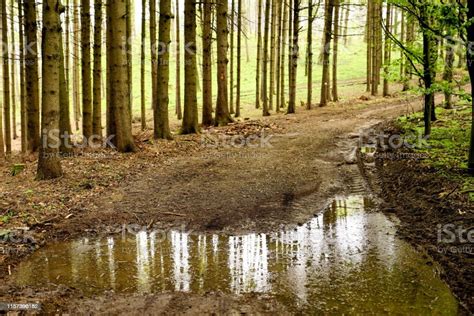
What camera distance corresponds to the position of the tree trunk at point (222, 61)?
18281mm

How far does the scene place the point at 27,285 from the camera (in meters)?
5.95

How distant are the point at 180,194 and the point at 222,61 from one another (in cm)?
1000

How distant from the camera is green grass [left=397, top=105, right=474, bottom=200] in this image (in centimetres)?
979

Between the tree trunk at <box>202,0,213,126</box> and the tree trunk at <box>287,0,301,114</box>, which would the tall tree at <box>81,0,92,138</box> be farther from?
A: the tree trunk at <box>287,0,301,114</box>

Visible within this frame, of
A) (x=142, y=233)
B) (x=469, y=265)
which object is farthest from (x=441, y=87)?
(x=142, y=233)

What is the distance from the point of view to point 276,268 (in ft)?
21.5

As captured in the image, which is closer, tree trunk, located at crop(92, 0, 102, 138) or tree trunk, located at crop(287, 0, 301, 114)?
tree trunk, located at crop(92, 0, 102, 138)

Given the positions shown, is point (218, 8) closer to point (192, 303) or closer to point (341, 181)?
point (341, 181)

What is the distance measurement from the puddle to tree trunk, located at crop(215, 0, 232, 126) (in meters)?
11.3

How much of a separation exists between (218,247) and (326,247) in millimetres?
1772
